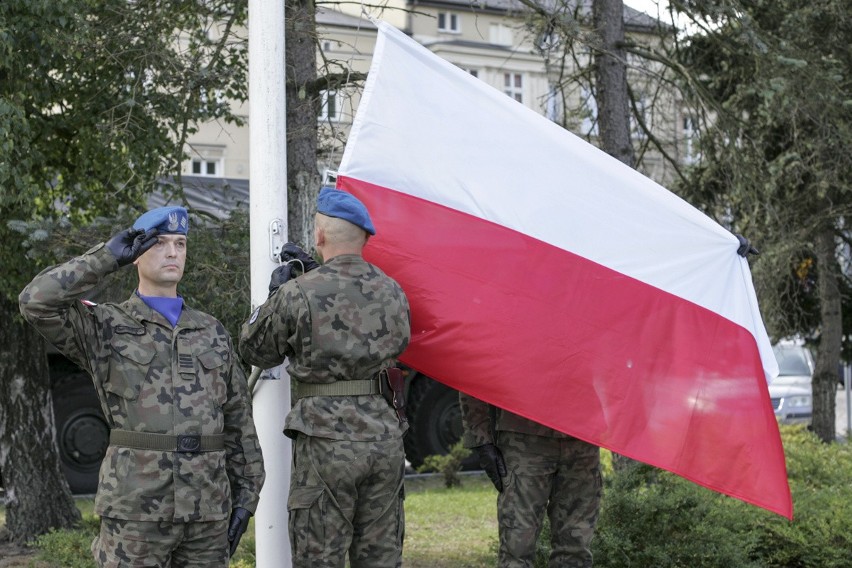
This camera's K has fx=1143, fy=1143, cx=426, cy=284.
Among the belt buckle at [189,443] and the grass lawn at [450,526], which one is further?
the grass lawn at [450,526]

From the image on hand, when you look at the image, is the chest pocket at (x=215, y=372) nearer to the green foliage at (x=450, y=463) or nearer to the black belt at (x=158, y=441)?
the black belt at (x=158, y=441)

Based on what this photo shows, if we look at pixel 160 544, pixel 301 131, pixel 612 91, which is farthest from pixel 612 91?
pixel 160 544

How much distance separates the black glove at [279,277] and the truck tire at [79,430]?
6.50 m

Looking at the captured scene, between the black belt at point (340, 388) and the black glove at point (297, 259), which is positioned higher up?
the black glove at point (297, 259)

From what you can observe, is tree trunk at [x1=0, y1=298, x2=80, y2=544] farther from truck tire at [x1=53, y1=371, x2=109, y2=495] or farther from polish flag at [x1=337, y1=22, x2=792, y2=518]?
polish flag at [x1=337, y1=22, x2=792, y2=518]

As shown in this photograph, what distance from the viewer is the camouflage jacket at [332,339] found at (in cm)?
431

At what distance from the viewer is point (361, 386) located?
14.5ft

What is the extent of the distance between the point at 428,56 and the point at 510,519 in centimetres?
216

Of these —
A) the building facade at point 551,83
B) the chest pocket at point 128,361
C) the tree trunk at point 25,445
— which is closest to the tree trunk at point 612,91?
the building facade at point 551,83

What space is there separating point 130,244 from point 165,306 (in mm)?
281

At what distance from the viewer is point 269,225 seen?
185 inches

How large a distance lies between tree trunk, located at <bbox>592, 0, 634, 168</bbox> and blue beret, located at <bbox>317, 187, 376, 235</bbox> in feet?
12.0

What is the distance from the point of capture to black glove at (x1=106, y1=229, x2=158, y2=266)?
3.91 m

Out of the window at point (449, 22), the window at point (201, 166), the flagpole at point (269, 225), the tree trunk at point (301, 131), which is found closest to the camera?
the flagpole at point (269, 225)
